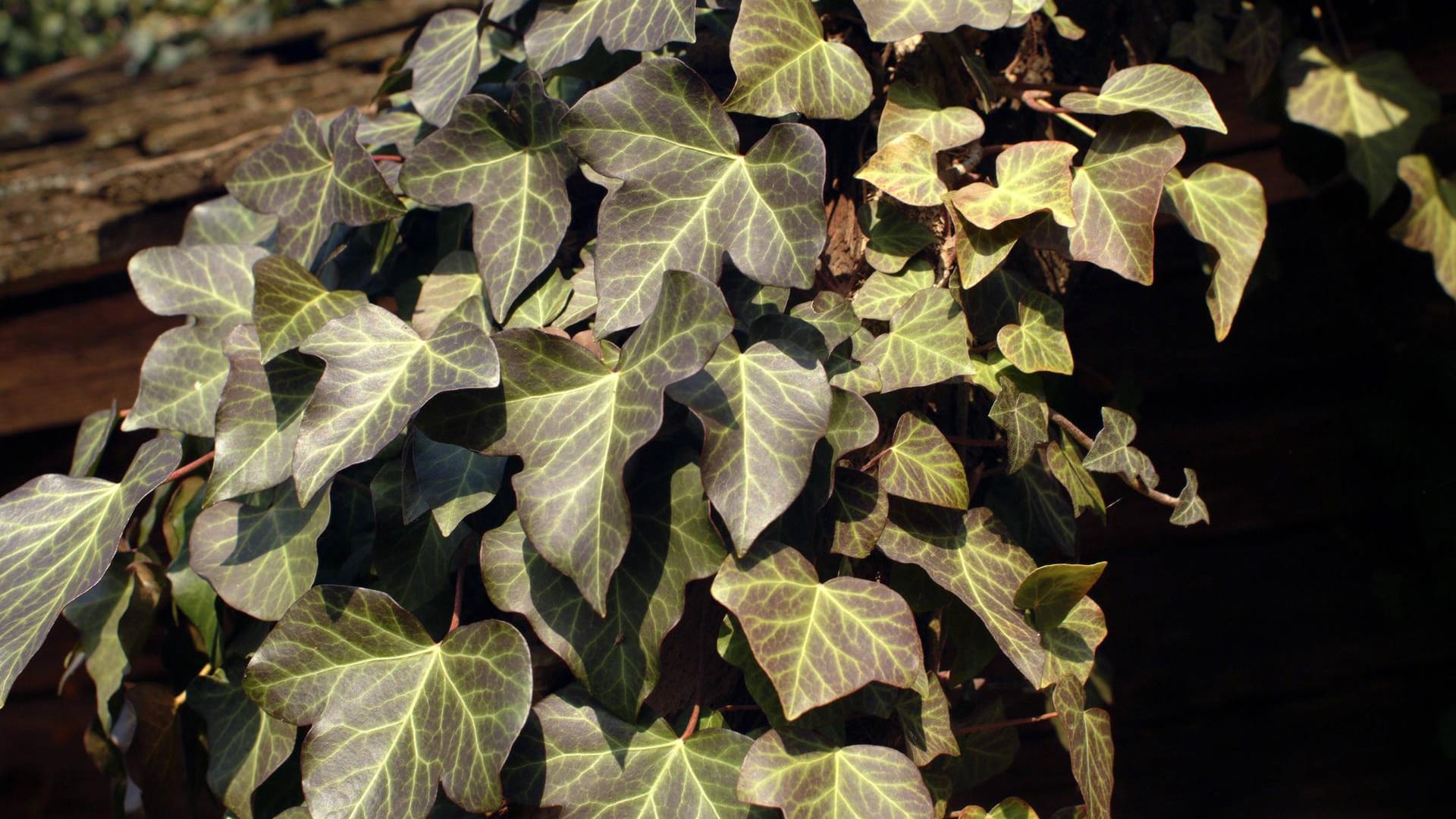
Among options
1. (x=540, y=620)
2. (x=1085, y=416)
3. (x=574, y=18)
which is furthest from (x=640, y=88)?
(x=1085, y=416)

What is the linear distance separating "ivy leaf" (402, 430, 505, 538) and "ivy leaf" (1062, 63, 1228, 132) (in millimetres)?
510

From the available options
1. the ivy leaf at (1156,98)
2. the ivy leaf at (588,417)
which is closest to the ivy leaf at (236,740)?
the ivy leaf at (588,417)

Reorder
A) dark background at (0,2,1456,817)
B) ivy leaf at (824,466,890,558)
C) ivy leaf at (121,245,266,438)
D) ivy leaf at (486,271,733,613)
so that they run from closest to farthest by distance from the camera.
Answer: ivy leaf at (486,271,733,613) < ivy leaf at (824,466,890,558) < ivy leaf at (121,245,266,438) < dark background at (0,2,1456,817)

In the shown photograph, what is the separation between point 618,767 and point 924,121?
1.69ft

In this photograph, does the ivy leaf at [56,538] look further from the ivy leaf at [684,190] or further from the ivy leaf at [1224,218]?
the ivy leaf at [1224,218]

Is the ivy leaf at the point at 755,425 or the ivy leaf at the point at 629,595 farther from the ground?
the ivy leaf at the point at 755,425

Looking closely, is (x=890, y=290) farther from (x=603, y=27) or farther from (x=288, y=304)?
(x=288, y=304)

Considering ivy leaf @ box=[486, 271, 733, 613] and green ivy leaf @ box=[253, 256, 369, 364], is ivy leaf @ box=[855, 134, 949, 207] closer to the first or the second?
ivy leaf @ box=[486, 271, 733, 613]

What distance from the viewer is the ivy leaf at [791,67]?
65cm

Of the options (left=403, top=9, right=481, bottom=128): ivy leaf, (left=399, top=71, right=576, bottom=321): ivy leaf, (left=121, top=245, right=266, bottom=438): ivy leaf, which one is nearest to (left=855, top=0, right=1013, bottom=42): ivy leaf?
(left=399, top=71, right=576, bottom=321): ivy leaf

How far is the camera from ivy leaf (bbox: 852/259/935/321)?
0.70 meters

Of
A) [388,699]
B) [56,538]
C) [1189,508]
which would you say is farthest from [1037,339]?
[56,538]

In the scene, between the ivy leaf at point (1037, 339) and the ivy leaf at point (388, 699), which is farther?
the ivy leaf at point (1037, 339)

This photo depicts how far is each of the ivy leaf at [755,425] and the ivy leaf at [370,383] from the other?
0.43 ft
